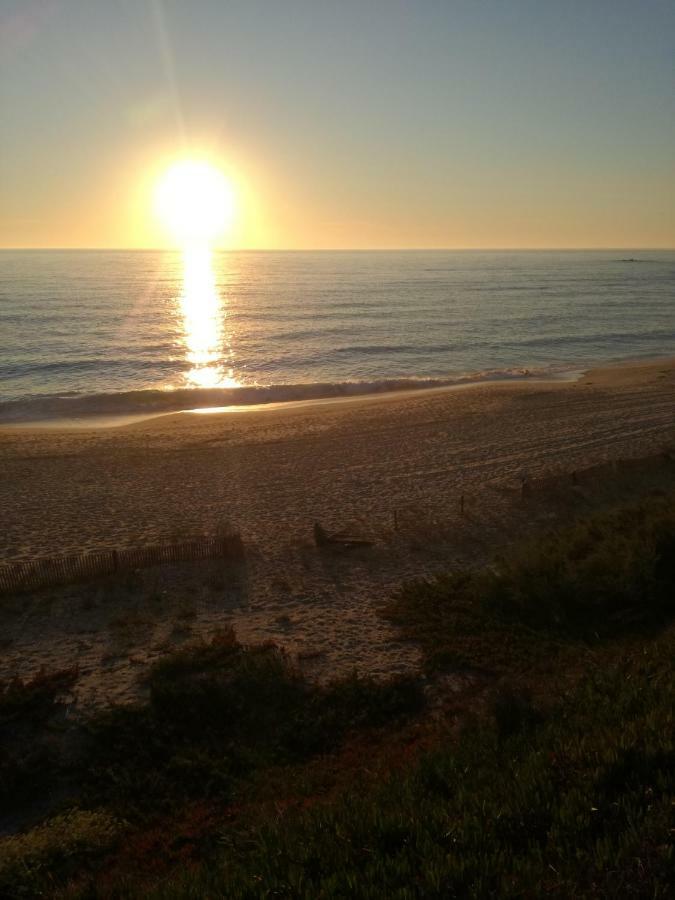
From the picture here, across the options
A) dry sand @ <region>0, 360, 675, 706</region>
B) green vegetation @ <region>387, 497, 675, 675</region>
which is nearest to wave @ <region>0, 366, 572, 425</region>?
dry sand @ <region>0, 360, 675, 706</region>

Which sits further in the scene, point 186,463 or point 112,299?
point 112,299

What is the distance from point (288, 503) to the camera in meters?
18.1

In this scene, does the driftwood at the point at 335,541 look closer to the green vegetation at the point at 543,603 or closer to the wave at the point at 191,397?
the green vegetation at the point at 543,603

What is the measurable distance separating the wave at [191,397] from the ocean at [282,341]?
0.11m

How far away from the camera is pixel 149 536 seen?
16.0 metres

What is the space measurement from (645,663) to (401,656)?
380 cm

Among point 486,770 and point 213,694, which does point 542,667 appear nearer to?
point 486,770

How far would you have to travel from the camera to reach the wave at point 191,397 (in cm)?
3262

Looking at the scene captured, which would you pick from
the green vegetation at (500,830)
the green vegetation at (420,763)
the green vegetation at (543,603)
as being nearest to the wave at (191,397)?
the green vegetation at (543,603)

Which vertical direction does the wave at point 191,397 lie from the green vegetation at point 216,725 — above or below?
below

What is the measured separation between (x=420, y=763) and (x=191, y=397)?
30988 millimetres

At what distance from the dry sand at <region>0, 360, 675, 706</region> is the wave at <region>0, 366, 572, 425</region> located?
3.29 m

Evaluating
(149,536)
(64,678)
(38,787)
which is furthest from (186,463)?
(38,787)

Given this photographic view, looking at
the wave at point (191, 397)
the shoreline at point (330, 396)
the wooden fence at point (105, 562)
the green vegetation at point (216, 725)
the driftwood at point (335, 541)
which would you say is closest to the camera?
the green vegetation at point (216, 725)
